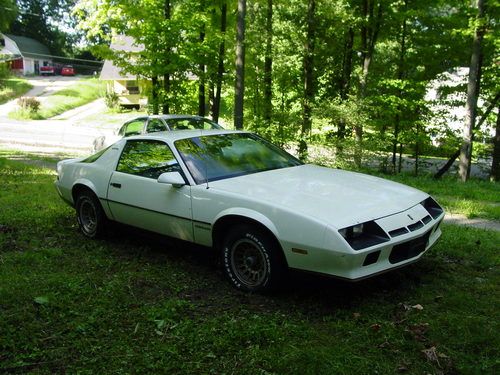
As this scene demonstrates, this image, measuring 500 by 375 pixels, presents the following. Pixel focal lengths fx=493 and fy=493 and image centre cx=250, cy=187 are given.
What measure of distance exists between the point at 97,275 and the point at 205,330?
5.62ft

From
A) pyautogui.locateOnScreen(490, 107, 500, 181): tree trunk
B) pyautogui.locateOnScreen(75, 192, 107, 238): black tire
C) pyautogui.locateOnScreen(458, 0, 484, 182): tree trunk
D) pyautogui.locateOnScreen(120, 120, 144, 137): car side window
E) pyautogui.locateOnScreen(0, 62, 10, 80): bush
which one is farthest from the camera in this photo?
pyautogui.locateOnScreen(490, 107, 500, 181): tree trunk

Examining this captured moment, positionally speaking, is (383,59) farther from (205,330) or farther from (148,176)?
(205,330)

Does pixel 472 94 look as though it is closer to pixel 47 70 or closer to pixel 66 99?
pixel 66 99

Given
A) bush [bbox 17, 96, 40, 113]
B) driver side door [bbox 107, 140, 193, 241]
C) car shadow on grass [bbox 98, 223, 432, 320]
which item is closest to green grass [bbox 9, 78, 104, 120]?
bush [bbox 17, 96, 40, 113]

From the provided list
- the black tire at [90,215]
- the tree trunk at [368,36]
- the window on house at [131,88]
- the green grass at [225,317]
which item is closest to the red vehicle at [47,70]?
the window on house at [131,88]

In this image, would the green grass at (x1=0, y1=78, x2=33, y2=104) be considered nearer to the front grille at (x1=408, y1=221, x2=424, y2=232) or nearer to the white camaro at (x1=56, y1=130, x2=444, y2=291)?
the white camaro at (x1=56, y1=130, x2=444, y2=291)

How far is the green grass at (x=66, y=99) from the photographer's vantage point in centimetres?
3669

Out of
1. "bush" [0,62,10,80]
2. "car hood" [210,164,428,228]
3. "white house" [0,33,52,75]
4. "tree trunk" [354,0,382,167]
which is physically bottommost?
"car hood" [210,164,428,228]

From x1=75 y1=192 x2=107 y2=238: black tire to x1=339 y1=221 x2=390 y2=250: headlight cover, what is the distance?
3.28 metres

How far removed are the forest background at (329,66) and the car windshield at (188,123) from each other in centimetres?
147

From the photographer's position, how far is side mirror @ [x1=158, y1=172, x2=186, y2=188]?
474 centimetres

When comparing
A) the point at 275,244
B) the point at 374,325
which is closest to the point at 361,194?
the point at 275,244

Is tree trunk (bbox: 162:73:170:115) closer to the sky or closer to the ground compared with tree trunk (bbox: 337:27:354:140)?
closer to the ground

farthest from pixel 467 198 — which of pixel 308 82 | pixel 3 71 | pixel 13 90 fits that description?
pixel 13 90
